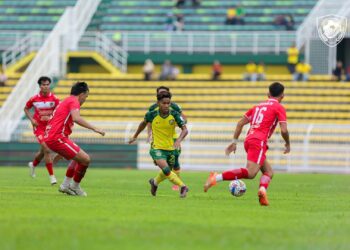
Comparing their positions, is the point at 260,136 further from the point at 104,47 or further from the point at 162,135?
the point at 104,47

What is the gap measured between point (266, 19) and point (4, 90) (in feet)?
36.0

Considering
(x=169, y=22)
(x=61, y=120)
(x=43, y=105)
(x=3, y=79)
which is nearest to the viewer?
(x=61, y=120)

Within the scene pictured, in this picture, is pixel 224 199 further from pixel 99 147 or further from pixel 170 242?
pixel 99 147

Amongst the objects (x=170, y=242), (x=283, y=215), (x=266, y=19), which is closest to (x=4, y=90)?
(x=266, y=19)

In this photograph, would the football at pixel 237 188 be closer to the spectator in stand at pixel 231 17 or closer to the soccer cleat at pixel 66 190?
the soccer cleat at pixel 66 190

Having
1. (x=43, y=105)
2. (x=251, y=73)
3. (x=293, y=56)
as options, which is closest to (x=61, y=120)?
(x=43, y=105)

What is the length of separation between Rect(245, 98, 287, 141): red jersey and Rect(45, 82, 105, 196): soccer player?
2.87 metres

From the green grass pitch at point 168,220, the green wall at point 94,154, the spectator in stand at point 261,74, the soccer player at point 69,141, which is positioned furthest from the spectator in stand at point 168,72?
the soccer player at point 69,141

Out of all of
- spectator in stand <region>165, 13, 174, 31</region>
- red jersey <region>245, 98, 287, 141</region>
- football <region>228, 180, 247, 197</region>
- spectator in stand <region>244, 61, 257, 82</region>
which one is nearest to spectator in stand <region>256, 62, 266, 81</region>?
spectator in stand <region>244, 61, 257, 82</region>

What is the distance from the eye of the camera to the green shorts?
19.5 meters

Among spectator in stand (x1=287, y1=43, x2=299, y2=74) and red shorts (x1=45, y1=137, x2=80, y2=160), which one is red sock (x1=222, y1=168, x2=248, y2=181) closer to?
red shorts (x1=45, y1=137, x2=80, y2=160)

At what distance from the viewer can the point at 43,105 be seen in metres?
25.6

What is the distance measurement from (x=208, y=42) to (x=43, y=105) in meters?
21.4

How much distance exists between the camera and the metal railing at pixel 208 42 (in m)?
46.1
